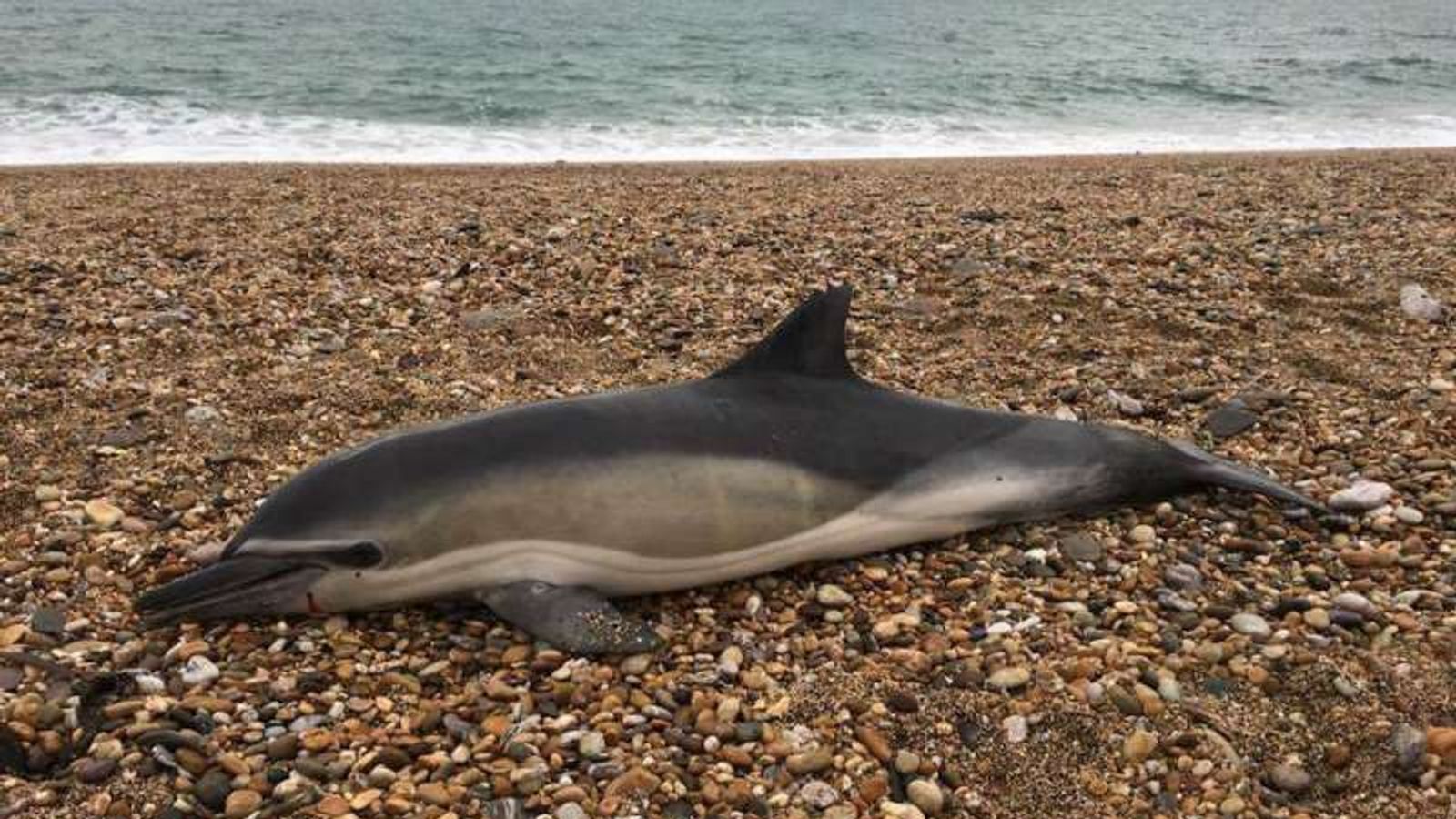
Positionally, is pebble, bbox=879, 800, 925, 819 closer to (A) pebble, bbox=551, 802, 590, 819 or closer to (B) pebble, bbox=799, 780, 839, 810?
(B) pebble, bbox=799, 780, 839, 810

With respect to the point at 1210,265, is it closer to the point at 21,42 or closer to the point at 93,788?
the point at 93,788

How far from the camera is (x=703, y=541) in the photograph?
4.80 m

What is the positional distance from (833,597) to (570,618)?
42.9 inches

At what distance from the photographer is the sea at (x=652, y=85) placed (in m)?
20.5

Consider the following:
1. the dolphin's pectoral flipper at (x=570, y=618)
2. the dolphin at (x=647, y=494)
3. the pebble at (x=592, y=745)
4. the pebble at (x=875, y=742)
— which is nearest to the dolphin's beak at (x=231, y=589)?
the dolphin at (x=647, y=494)

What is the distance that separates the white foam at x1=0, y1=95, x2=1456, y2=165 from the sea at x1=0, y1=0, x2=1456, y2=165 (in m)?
0.09

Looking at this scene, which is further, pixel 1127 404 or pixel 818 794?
pixel 1127 404

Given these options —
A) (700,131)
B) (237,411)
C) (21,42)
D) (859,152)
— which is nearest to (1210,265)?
(237,411)

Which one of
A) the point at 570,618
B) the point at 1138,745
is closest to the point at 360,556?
the point at 570,618

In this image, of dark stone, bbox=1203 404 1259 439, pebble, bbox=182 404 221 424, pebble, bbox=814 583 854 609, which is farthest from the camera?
dark stone, bbox=1203 404 1259 439

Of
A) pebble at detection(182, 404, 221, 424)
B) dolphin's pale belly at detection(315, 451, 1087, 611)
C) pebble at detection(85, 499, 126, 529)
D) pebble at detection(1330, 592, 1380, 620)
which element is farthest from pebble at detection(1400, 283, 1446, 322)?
pebble at detection(85, 499, 126, 529)

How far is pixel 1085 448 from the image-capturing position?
5582 millimetres

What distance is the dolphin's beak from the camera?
4.48m

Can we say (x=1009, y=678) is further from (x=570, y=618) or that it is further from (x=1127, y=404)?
(x=1127, y=404)
